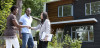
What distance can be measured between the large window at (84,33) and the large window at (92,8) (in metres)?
1.38

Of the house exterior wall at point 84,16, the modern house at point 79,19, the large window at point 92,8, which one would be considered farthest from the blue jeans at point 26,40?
the large window at point 92,8

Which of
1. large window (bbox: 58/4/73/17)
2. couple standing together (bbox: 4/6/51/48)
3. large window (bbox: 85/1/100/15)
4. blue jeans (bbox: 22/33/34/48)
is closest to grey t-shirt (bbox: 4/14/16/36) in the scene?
couple standing together (bbox: 4/6/51/48)

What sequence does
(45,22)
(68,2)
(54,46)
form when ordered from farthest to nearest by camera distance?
(68,2)
(54,46)
(45,22)

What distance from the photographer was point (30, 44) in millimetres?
6578

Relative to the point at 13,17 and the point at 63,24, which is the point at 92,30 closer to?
the point at 63,24

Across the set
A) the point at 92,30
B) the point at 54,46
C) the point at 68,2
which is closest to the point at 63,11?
the point at 68,2

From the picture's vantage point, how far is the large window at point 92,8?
1912 centimetres

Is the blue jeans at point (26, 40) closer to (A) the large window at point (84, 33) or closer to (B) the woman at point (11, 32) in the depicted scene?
(B) the woman at point (11, 32)

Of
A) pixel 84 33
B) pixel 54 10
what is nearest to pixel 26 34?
pixel 84 33

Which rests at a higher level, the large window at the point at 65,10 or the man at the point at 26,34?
the large window at the point at 65,10

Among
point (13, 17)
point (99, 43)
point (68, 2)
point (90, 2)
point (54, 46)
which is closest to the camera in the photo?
point (13, 17)

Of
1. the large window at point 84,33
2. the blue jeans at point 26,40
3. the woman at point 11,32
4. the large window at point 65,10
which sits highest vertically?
the large window at point 65,10

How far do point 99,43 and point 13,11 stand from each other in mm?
13980

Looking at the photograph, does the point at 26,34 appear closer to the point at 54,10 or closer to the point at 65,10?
the point at 65,10
